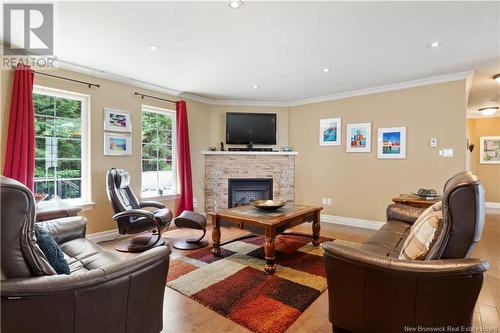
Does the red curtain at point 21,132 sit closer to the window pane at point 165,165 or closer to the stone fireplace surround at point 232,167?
the window pane at point 165,165

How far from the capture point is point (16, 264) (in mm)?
1123

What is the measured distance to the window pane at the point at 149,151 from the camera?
15.0ft

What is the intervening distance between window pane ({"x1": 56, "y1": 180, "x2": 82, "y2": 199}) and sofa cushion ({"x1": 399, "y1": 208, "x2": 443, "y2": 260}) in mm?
4046

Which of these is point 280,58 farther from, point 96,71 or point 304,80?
point 96,71

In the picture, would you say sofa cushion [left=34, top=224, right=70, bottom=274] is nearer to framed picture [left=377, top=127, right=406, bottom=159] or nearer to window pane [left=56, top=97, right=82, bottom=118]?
window pane [left=56, top=97, right=82, bottom=118]

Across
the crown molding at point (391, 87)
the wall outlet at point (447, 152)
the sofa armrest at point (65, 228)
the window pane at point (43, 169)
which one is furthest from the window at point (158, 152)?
the wall outlet at point (447, 152)

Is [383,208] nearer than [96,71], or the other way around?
[96,71]

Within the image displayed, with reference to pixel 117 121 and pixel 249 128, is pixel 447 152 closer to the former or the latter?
pixel 249 128

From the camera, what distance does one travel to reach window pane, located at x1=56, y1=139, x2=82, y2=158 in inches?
141

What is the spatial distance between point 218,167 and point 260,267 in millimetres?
2949

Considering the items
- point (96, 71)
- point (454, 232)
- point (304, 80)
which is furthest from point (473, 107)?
point (96, 71)

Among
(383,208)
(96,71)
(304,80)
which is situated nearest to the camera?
(96,71)

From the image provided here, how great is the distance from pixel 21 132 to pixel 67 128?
66cm

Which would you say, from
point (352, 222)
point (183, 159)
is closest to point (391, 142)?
point (352, 222)
